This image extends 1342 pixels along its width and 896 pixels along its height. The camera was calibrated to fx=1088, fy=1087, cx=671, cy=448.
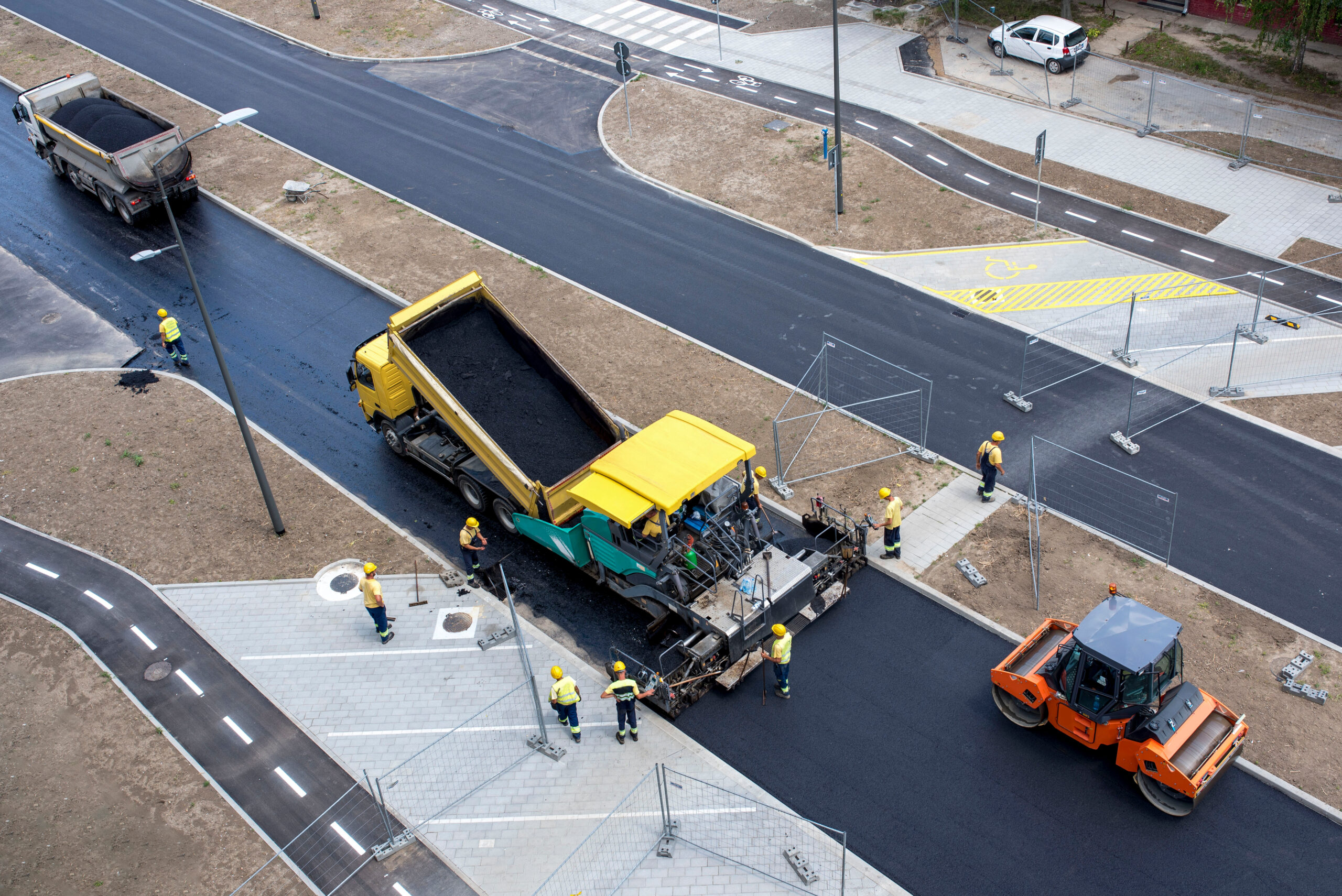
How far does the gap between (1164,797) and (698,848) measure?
21.0ft

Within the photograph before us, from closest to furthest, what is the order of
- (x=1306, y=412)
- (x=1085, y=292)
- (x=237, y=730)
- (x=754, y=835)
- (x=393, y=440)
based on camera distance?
(x=754, y=835)
(x=237, y=730)
(x=1306, y=412)
(x=393, y=440)
(x=1085, y=292)

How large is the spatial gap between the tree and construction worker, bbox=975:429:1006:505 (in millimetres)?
Answer: 18297

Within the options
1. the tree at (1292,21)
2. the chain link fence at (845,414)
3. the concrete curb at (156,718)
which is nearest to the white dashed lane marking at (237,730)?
the concrete curb at (156,718)

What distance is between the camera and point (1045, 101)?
33.1m

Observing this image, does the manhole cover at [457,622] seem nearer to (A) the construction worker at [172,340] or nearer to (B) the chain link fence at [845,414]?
(B) the chain link fence at [845,414]

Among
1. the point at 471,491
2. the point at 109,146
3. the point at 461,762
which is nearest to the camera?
the point at 461,762

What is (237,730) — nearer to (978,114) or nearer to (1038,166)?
(1038,166)

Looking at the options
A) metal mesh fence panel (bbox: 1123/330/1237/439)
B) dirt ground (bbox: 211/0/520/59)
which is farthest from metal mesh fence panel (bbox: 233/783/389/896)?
dirt ground (bbox: 211/0/520/59)

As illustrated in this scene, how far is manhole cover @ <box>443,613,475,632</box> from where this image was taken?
18.9 meters

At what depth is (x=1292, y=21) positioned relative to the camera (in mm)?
31234

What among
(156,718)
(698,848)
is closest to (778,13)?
(156,718)

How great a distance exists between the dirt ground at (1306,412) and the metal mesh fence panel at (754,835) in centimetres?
1304

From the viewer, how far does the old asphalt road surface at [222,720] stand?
50.1ft

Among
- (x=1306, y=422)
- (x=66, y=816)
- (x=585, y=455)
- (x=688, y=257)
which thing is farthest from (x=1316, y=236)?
(x=66, y=816)
